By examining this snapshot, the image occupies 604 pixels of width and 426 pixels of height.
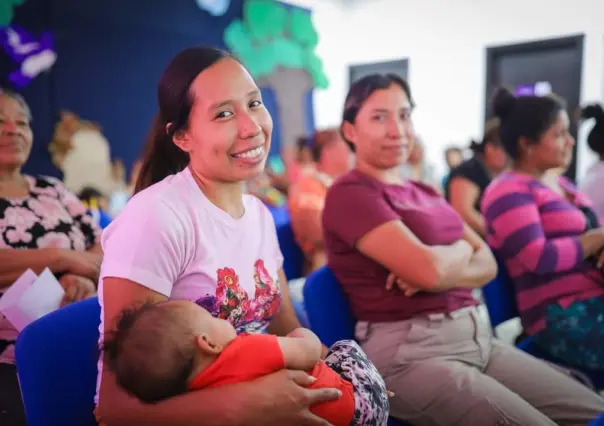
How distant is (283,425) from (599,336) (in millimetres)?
1312

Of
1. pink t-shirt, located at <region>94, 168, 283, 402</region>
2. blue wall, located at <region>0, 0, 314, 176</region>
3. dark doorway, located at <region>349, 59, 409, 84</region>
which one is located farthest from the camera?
dark doorway, located at <region>349, 59, 409, 84</region>

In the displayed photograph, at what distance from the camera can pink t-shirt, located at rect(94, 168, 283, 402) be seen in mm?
958

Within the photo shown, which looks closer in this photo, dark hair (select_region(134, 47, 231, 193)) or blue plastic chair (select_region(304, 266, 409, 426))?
dark hair (select_region(134, 47, 231, 193))

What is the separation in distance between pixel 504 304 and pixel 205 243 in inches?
53.1

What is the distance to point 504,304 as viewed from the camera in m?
1.96

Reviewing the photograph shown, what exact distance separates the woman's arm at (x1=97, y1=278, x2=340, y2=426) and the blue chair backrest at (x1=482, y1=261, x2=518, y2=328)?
1154mm

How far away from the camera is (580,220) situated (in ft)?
6.28

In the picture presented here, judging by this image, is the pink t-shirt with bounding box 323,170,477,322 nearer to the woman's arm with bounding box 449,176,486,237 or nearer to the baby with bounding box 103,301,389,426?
the baby with bounding box 103,301,389,426

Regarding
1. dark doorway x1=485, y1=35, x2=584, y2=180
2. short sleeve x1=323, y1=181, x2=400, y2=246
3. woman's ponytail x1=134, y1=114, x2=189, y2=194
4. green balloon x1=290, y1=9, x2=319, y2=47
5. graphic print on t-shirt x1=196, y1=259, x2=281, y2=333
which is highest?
green balloon x1=290, y1=9, x2=319, y2=47

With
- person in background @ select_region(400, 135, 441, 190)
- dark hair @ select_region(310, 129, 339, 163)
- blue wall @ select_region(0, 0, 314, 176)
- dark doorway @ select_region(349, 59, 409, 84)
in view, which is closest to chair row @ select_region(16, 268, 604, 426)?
dark hair @ select_region(310, 129, 339, 163)

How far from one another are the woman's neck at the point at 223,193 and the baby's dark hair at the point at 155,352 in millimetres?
320

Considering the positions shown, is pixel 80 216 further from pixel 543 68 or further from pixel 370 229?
pixel 543 68

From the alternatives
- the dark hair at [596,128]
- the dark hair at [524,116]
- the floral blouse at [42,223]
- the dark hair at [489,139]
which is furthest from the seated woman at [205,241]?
the dark hair at [489,139]

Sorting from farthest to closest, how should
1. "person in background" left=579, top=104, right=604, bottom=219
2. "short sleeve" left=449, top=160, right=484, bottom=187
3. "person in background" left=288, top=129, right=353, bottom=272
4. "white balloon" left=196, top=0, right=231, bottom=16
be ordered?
"white balloon" left=196, top=0, right=231, bottom=16 < "short sleeve" left=449, top=160, right=484, bottom=187 < "person in background" left=288, top=129, right=353, bottom=272 < "person in background" left=579, top=104, right=604, bottom=219
